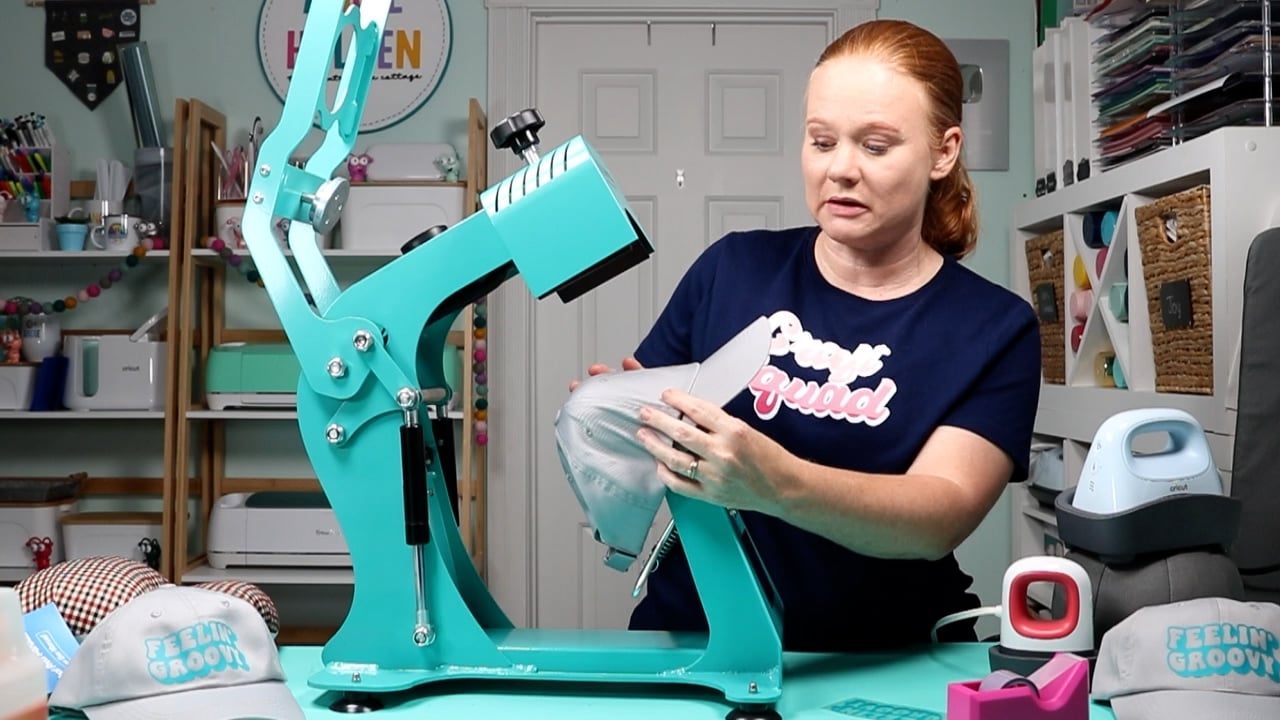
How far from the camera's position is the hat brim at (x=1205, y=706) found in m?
0.85

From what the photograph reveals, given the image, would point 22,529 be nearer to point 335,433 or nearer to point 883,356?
point 335,433

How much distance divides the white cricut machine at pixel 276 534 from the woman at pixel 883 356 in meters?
2.01

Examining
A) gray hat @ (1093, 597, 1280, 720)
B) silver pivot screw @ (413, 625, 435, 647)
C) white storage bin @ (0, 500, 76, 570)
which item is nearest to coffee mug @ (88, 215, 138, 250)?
white storage bin @ (0, 500, 76, 570)

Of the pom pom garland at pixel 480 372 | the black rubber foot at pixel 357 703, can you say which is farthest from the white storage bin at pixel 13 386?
the black rubber foot at pixel 357 703

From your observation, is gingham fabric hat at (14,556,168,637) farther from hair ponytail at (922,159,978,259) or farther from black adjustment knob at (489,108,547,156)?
hair ponytail at (922,159,978,259)

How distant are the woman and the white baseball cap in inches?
18.3

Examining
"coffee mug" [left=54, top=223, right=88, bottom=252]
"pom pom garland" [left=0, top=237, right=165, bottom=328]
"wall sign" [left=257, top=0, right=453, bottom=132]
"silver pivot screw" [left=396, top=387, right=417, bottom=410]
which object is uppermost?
"wall sign" [left=257, top=0, right=453, bottom=132]

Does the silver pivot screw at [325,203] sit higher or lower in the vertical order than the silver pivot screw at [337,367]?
higher

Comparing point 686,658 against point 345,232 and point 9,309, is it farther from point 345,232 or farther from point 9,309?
point 9,309

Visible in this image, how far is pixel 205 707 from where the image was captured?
2.76 ft

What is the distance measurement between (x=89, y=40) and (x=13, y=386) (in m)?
1.02

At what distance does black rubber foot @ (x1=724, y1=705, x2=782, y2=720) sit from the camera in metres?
0.96

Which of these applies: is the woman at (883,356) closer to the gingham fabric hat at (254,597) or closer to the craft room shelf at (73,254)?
the gingham fabric hat at (254,597)

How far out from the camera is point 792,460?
3.20 ft
